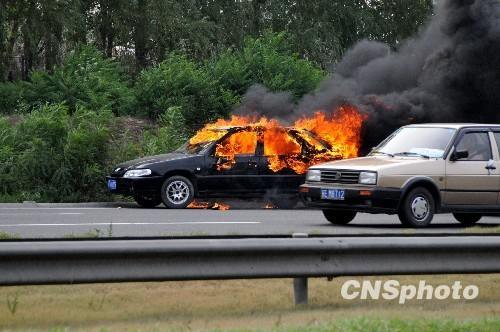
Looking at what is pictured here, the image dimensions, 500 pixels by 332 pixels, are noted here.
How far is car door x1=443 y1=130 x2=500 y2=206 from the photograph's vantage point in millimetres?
17281

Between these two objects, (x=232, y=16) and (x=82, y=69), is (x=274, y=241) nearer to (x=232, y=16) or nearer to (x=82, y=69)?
(x=82, y=69)

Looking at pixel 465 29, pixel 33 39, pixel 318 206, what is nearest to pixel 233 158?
pixel 318 206

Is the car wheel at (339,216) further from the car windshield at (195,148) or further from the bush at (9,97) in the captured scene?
the bush at (9,97)

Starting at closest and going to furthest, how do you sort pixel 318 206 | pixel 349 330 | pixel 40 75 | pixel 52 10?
pixel 349 330, pixel 318 206, pixel 40 75, pixel 52 10

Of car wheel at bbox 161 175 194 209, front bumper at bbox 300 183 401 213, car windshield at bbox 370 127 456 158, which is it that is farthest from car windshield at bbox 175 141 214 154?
front bumper at bbox 300 183 401 213

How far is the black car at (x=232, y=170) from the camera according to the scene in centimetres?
2155

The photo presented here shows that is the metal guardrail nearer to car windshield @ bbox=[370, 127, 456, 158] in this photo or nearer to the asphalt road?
the asphalt road

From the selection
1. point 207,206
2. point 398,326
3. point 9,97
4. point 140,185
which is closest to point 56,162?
point 140,185

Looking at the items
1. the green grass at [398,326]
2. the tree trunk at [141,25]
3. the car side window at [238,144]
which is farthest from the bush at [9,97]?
the green grass at [398,326]

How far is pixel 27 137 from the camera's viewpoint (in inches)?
983

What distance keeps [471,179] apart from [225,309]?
30.6 feet

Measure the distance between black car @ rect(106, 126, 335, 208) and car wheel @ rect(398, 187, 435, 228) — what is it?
462cm

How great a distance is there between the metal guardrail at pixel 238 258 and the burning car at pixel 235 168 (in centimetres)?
1262

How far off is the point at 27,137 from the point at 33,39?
7876mm
